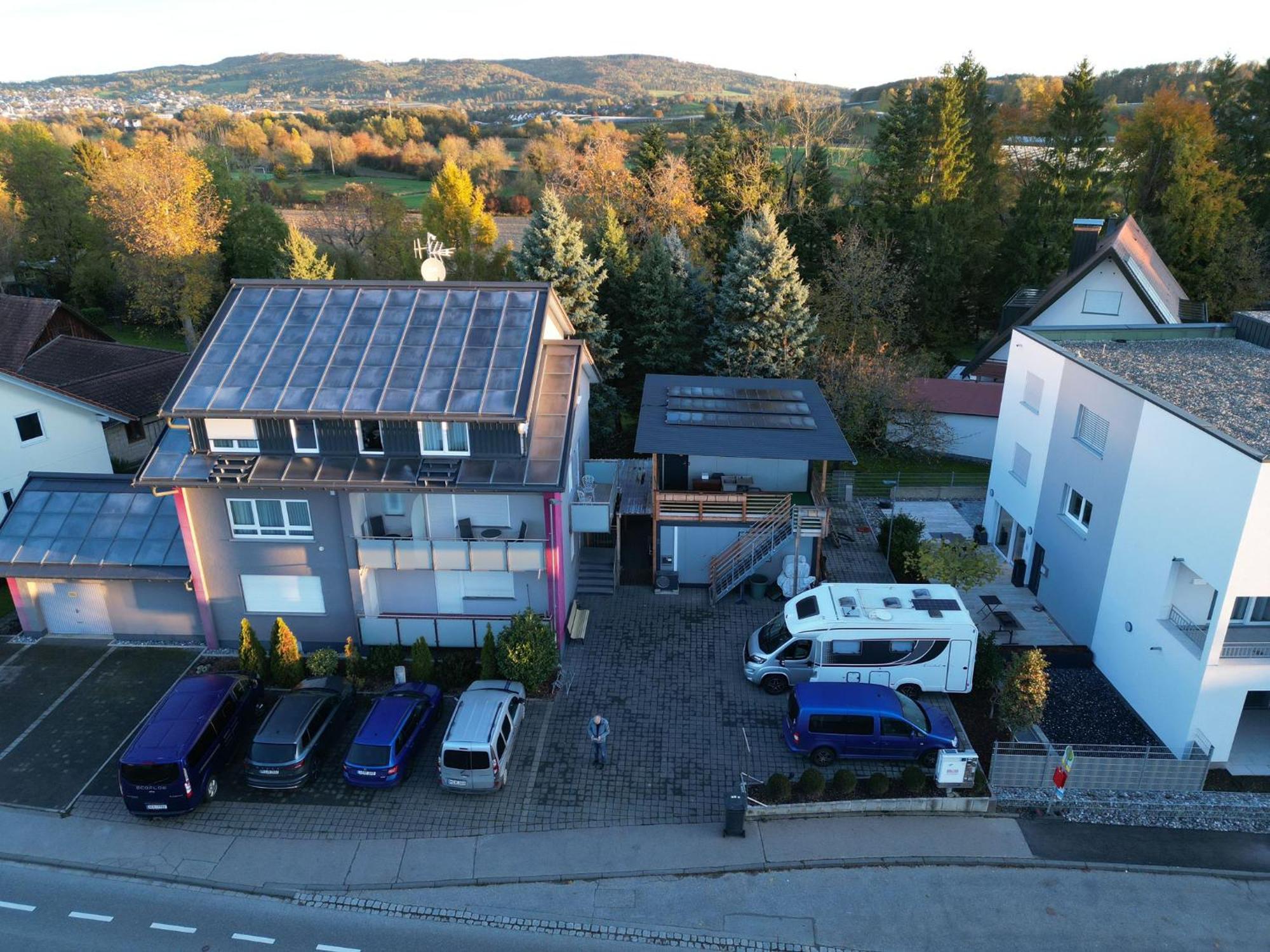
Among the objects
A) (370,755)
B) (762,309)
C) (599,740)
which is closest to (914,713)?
(599,740)

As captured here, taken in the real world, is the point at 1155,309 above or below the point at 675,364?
above

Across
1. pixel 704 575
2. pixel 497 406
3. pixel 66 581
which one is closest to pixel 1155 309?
pixel 704 575

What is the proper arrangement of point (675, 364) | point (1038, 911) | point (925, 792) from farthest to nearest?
point (675, 364), point (925, 792), point (1038, 911)

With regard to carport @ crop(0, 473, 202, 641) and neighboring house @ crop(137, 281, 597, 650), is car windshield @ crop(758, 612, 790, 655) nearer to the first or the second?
neighboring house @ crop(137, 281, 597, 650)

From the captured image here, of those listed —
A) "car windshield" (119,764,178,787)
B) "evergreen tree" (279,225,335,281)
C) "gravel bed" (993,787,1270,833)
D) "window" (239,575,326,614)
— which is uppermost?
"evergreen tree" (279,225,335,281)

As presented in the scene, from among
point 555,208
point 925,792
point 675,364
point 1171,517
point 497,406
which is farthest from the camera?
point 675,364

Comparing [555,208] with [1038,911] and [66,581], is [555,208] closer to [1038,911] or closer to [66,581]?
[66,581]

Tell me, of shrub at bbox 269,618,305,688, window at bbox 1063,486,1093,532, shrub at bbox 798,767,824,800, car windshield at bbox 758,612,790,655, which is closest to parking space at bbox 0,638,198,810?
shrub at bbox 269,618,305,688
